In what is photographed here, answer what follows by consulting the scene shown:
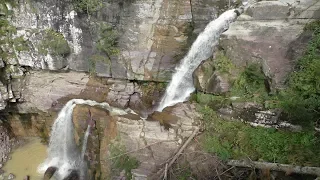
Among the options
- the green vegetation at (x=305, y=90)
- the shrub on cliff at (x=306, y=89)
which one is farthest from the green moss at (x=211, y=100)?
the shrub on cliff at (x=306, y=89)

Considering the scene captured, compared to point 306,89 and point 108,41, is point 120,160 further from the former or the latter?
point 306,89

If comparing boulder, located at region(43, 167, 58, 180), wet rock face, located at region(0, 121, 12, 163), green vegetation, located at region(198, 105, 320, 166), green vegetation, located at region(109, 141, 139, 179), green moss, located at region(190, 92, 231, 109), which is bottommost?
boulder, located at region(43, 167, 58, 180)

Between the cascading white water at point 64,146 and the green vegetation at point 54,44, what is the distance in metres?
1.99

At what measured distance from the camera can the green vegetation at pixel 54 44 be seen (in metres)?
12.8

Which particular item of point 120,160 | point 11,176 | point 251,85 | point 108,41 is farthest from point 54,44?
point 251,85

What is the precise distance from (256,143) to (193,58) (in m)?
4.10

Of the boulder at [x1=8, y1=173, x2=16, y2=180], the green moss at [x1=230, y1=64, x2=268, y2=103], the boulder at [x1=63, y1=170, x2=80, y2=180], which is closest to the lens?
the green moss at [x1=230, y1=64, x2=268, y2=103]

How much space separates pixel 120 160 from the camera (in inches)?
401

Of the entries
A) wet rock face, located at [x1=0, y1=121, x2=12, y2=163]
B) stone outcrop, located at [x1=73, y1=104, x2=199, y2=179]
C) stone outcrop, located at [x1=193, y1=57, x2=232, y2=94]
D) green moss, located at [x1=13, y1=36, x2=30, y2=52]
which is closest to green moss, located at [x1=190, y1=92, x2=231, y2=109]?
stone outcrop, located at [x1=193, y1=57, x2=232, y2=94]

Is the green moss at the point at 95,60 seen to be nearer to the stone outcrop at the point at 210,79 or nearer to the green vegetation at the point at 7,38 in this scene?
the green vegetation at the point at 7,38

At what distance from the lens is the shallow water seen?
13.0 meters

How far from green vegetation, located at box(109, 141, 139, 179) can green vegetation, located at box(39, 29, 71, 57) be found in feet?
15.5

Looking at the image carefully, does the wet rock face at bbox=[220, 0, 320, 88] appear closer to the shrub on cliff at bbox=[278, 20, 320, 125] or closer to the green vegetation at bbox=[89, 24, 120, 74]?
the shrub on cliff at bbox=[278, 20, 320, 125]

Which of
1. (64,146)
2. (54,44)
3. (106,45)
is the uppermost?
(54,44)
